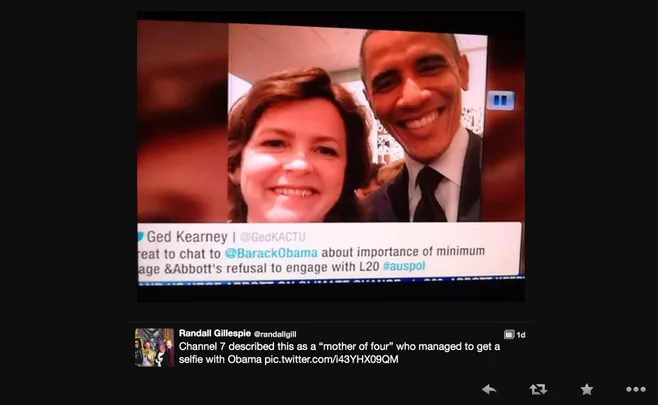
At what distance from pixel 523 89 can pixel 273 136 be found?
123cm

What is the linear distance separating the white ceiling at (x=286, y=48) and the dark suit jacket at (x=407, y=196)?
60 cm

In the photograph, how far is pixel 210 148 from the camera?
210cm

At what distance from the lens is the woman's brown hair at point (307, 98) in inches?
83.2

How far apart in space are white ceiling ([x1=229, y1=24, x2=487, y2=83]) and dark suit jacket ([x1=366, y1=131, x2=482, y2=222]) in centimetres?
60

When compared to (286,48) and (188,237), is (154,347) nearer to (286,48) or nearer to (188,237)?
(188,237)

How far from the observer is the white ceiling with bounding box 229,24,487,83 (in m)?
2.10

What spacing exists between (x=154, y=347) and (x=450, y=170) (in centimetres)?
156

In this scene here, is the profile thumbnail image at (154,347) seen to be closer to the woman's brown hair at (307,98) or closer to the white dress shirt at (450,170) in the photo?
the woman's brown hair at (307,98)

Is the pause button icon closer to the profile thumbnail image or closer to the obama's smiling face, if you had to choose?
the obama's smiling face

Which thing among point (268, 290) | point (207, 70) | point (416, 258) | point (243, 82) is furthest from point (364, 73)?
point (268, 290)

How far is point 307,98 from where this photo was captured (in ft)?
7.11
